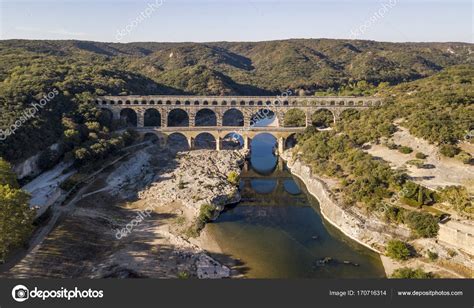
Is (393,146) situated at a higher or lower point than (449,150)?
lower

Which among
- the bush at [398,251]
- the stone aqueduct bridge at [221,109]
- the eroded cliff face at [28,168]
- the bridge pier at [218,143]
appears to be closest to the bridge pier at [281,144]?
the stone aqueduct bridge at [221,109]

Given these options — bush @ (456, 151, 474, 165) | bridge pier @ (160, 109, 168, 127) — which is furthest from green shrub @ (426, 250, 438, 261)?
bridge pier @ (160, 109, 168, 127)

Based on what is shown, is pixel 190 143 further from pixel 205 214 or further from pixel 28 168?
pixel 205 214

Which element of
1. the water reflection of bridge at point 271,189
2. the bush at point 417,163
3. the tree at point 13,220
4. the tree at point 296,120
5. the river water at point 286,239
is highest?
the tree at point 296,120

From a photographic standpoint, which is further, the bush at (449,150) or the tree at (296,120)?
the tree at (296,120)

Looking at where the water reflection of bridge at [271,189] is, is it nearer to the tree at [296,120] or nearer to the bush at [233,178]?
the bush at [233,178]

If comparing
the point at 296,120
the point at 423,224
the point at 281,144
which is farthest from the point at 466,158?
the point at 296,120
